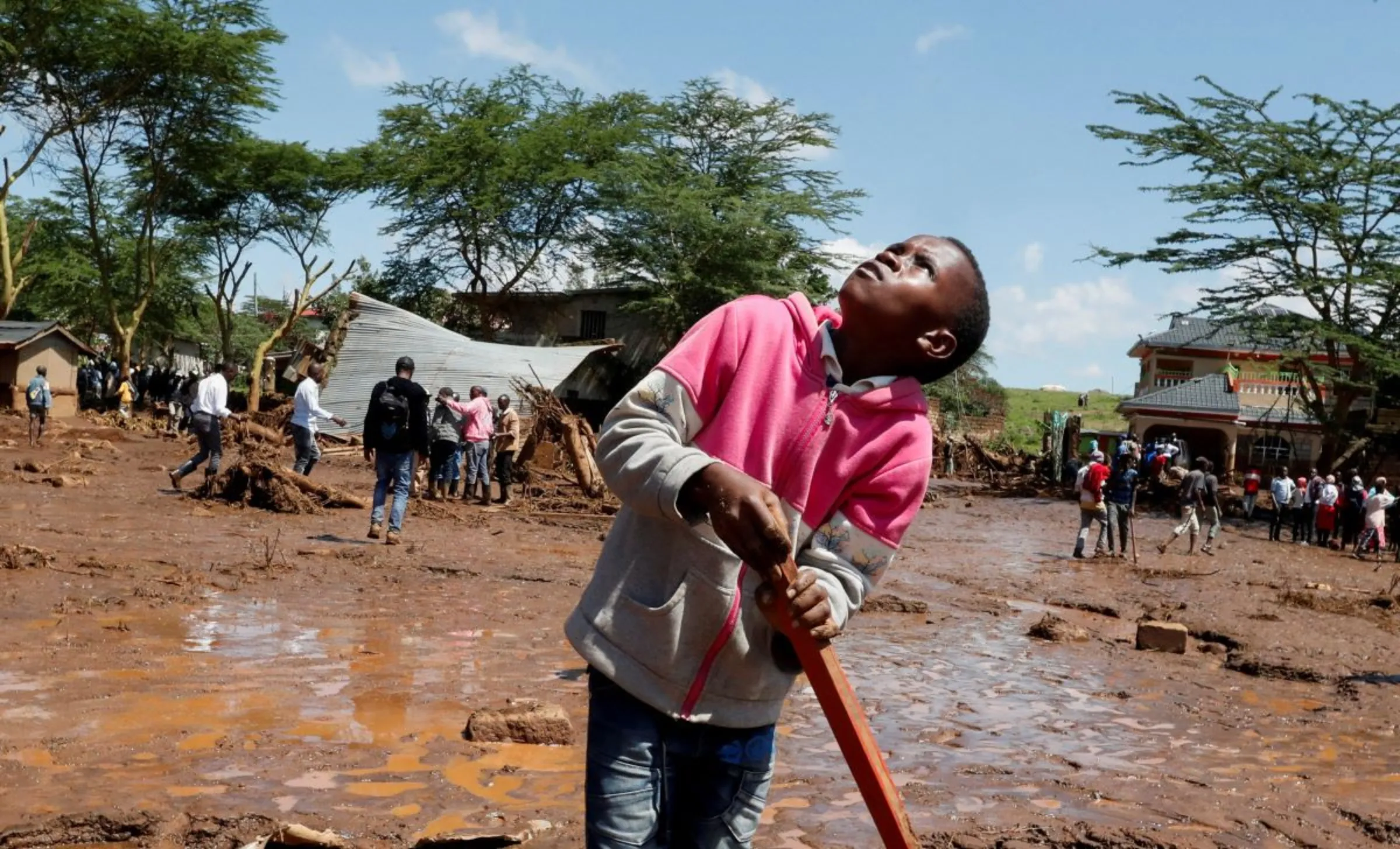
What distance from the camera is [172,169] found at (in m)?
37.3

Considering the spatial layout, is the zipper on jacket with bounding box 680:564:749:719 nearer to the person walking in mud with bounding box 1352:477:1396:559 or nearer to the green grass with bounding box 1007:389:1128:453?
the person walking in mud with bounding box 1352:477:1396:559

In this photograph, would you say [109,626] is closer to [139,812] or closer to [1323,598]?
[139,812]

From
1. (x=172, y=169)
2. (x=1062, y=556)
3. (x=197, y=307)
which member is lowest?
(x=1062, y=556)

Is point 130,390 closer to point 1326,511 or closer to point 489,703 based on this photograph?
point 1326,511

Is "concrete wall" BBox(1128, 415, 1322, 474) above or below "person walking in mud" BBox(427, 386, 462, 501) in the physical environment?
above

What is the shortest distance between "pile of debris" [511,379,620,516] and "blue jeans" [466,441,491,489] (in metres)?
0.67

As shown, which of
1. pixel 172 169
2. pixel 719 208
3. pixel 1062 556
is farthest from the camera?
pixel 719 208

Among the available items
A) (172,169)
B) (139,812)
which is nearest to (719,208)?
(172,169)

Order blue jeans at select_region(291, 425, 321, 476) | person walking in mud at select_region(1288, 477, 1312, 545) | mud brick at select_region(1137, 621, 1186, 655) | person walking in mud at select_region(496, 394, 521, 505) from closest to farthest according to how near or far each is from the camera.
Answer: mud brick at select_region(1137, 621, 1186, 655) → blue jeans at select_region(291, 425, 321, 476) → person walking in mud at select_region(496, 394, 521, 505) → person walking in mud at select_region(1288, 477, 1312, 545)

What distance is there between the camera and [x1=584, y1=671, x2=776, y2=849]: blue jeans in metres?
2.31

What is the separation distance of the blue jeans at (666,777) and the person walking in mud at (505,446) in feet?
50.6

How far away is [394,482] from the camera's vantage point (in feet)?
39.7

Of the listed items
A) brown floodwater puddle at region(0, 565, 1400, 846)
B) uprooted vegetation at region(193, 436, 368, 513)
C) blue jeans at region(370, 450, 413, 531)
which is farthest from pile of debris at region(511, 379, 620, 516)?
brown floodwater puddle at region(0, 565, 1400, 846)

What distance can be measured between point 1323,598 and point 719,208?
87.9 feet
